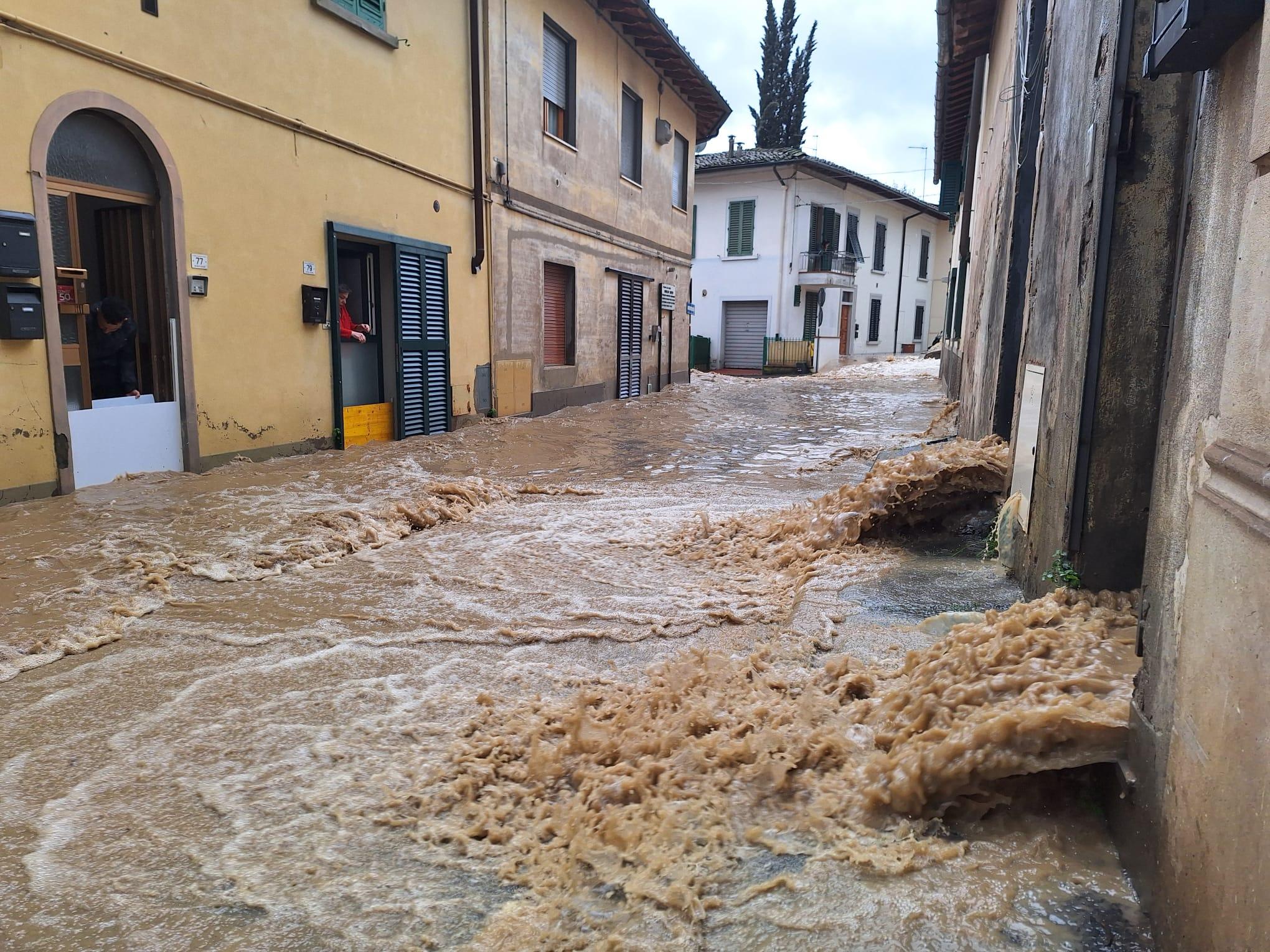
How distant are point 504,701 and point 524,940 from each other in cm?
140

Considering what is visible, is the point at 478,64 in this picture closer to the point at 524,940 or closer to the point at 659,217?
the point at 659,217

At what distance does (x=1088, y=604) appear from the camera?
119 inches

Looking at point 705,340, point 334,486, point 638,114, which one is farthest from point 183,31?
point 705,340

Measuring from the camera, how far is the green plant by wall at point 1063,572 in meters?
3.10

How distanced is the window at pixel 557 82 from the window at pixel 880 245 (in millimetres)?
21668

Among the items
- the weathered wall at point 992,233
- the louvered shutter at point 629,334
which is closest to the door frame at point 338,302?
the weathered wall at point 992,233

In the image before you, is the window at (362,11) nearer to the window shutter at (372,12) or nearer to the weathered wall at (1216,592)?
the window shutter at (372,12)

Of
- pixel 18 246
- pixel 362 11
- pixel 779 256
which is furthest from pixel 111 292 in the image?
pixel 779 256

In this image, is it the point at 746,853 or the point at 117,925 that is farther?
the point at 746,853

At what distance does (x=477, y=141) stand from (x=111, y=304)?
5623mm

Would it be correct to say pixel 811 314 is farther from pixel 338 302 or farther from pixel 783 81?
pixel 338 302

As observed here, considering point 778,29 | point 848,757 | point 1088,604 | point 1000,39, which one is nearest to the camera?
point 848,757

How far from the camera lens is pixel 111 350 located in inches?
271

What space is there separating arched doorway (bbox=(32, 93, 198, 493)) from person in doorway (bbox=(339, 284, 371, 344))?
228cm
